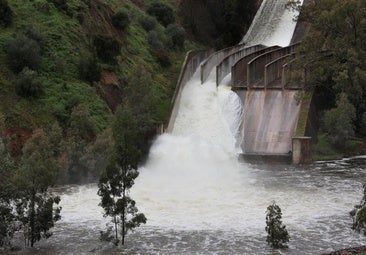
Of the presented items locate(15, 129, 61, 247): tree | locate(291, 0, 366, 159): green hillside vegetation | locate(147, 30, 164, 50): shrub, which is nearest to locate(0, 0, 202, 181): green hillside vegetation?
locate(147, 30, 164, 50): shrub

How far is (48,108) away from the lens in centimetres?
3662

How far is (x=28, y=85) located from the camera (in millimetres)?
36625

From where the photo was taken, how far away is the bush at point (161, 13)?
194 feet

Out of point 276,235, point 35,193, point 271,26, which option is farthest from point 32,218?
point 271,26

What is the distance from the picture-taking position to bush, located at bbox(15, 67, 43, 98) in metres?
36.6

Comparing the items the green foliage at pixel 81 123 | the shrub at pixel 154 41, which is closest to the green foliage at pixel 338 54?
the shrub at pixel 154 41

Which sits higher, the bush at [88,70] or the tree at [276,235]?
the bush at [88,70]

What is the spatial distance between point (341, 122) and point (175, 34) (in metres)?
20.5

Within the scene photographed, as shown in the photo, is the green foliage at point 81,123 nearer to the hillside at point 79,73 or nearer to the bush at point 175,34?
the hillside at point 79,73

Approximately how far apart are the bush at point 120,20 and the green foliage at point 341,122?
62.1 ft

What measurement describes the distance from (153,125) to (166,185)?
757 cm

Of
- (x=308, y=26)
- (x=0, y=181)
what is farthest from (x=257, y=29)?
(x=0, y=181)

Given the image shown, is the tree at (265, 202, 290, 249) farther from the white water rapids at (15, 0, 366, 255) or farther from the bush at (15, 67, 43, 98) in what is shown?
the bush at (15, 67, 43, 98)

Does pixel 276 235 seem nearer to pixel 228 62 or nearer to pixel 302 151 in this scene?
pixel 302 151
